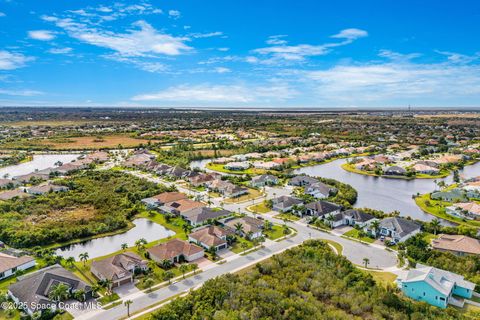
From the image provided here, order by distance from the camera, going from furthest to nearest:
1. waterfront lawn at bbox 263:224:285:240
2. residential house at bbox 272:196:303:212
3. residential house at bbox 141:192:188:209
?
residential house at bbox 141:192:188:209 < residential house at bbox 272:196:303:212 < waterfront lawn at bbox 263:224:285:240

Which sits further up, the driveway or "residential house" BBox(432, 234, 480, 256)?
"residential house" BBox(432, 234, 480, 256)

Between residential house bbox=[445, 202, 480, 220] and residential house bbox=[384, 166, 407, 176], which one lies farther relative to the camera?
residential house bbox=[384, 166, 407, 176]

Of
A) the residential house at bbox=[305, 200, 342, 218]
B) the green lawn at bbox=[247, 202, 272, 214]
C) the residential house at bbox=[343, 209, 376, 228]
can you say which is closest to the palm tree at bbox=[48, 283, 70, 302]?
the green lawn at bbox=[247, 202, 272, 214]

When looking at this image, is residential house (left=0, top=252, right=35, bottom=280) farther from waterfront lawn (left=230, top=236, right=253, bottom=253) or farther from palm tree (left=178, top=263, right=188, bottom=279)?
waterfront lawn (left=230, top=236, right=253, bottom=253)

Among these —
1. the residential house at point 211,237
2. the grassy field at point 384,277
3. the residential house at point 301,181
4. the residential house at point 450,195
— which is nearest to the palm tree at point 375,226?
the grassy field at point 384,277

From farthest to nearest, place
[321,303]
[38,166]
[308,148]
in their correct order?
[308,148], [38,166], [321,303]

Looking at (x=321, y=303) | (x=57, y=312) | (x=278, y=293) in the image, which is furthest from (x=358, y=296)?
(x=57, y=312)

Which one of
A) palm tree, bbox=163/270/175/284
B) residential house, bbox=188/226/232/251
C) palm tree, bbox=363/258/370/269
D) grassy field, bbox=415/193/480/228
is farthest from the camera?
grassy field, bbox=415/193/480/228

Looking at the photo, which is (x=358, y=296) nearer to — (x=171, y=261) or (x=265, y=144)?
(x=171, y=261)
